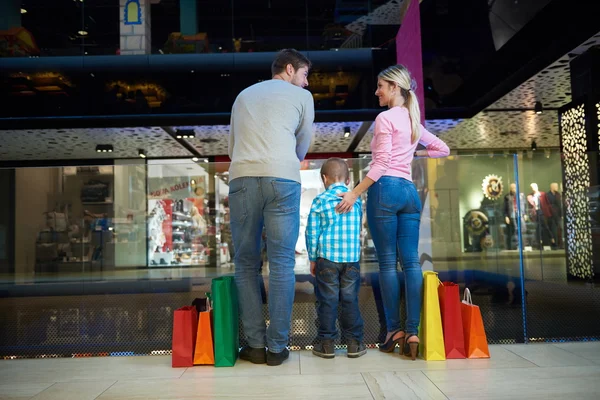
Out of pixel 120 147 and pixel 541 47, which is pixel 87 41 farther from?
pixel 541 47

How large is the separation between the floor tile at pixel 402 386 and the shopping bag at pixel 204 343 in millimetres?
654

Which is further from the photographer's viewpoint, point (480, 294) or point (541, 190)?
point (541, 190)

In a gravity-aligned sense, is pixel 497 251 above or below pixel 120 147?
below

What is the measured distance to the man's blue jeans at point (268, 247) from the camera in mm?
2178

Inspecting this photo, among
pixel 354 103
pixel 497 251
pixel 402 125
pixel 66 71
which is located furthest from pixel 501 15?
pixel 66 71

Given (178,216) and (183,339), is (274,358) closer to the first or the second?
(183,339)

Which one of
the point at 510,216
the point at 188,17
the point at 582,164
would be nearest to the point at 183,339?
the point at 510,216

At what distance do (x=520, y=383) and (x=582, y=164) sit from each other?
3518 mm

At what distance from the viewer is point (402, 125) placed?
2.39 m

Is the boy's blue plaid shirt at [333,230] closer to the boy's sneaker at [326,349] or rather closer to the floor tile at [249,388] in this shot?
the boy's sneaker at [326,349]

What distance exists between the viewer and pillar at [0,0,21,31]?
9336 mm

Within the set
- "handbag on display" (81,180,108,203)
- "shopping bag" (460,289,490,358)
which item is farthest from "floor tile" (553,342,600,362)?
"handbag on display" (81,180,108,203)

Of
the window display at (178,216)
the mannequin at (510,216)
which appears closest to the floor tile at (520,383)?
the mannequin at (510,216)

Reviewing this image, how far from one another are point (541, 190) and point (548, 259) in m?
0.75
